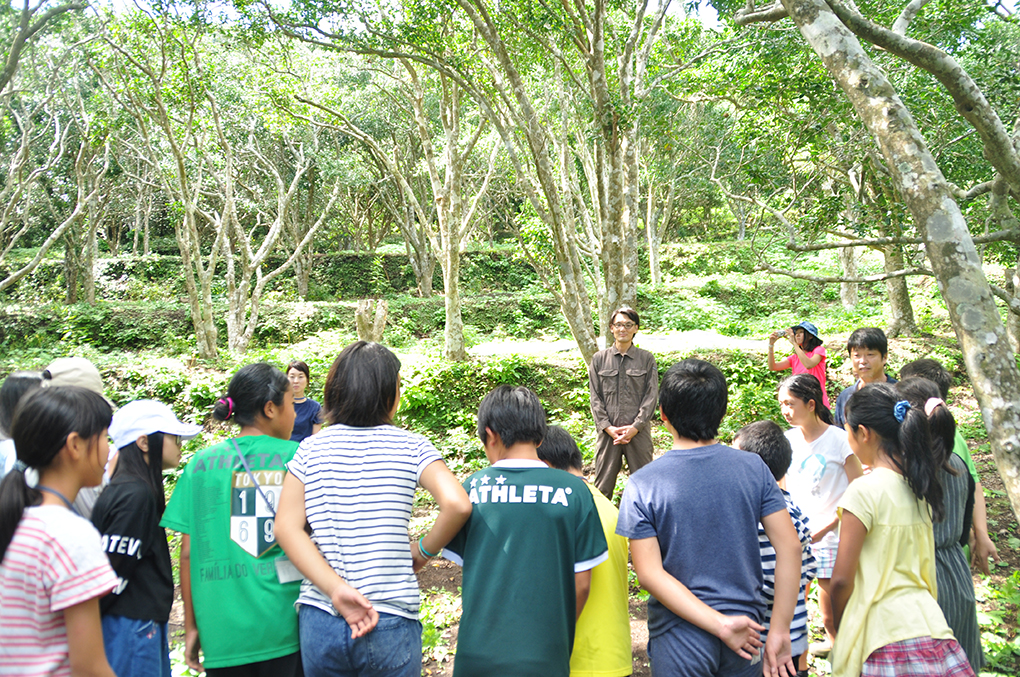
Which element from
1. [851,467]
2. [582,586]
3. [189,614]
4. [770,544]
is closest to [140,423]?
[189,614]

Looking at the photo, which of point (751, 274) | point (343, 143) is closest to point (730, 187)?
point (751, 274)

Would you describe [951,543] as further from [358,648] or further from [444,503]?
[358,648]

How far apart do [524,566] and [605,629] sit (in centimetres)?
50

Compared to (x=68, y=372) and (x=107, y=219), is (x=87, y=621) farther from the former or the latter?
(x=107, y=219)

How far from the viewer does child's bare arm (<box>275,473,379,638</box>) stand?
6.22 feet

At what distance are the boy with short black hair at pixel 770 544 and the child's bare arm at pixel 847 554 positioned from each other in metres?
0.12

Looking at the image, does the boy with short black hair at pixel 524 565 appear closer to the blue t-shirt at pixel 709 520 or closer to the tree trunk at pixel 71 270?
the blue t-shirt at pixel 709 520

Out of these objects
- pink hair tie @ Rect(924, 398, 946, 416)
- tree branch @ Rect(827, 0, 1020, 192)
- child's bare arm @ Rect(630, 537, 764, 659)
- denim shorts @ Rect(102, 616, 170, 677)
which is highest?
tree branch @ Rect(827, 0, 1020, 192)

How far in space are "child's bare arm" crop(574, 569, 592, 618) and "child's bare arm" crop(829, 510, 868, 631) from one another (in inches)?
33.0

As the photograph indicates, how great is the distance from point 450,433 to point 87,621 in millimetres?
6604

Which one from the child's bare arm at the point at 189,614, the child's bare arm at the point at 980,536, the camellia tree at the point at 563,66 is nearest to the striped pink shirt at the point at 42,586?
the child's bare arm at the point at 189,614

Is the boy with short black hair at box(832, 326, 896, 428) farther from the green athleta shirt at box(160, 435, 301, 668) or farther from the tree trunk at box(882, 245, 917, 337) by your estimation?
the tree trunk at box(882, 245, 917, 337)

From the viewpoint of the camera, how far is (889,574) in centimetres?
211

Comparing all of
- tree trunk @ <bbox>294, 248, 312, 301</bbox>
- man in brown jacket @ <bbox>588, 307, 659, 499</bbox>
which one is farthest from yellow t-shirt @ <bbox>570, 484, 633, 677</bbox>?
tree trunk @ <bbox>294, 248, 312, 301</bbox>
